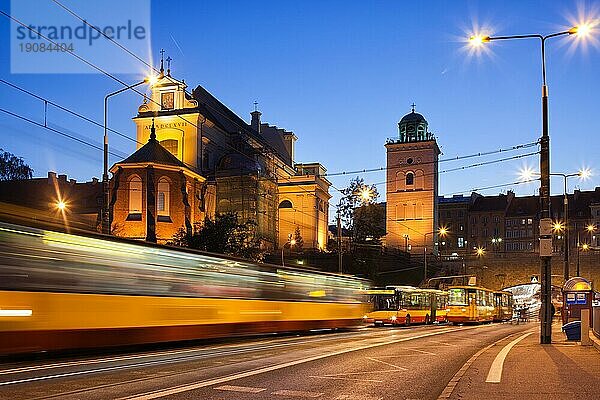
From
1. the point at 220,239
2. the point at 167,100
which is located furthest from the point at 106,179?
the point at 167,100

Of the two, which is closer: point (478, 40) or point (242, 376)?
point (242, 376)

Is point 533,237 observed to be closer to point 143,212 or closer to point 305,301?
point 143,212

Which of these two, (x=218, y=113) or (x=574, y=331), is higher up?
(x=218, y=113)

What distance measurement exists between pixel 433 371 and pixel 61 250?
9086 millimetres

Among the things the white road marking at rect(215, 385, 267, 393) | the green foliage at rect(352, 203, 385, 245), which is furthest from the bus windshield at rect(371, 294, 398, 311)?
the green foliage at rect(352, 203, 385, 245)

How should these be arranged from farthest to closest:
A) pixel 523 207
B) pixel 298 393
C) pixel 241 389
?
1. pixel 523 207
2. pixel 241 389
3. pixel 298 393

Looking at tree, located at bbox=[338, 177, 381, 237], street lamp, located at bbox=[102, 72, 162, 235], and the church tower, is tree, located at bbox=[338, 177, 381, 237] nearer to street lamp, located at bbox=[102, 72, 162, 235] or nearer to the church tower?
the church tower

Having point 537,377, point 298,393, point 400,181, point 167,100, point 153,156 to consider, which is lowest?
point 537,377

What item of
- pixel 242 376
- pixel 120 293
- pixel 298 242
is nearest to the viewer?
pixel 242 376

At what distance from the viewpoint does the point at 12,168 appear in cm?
9119

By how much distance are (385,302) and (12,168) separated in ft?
189

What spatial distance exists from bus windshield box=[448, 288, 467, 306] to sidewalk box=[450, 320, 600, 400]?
36.2 meters

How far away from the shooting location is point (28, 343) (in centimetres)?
1666

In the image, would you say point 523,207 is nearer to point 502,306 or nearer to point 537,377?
point 502,306
